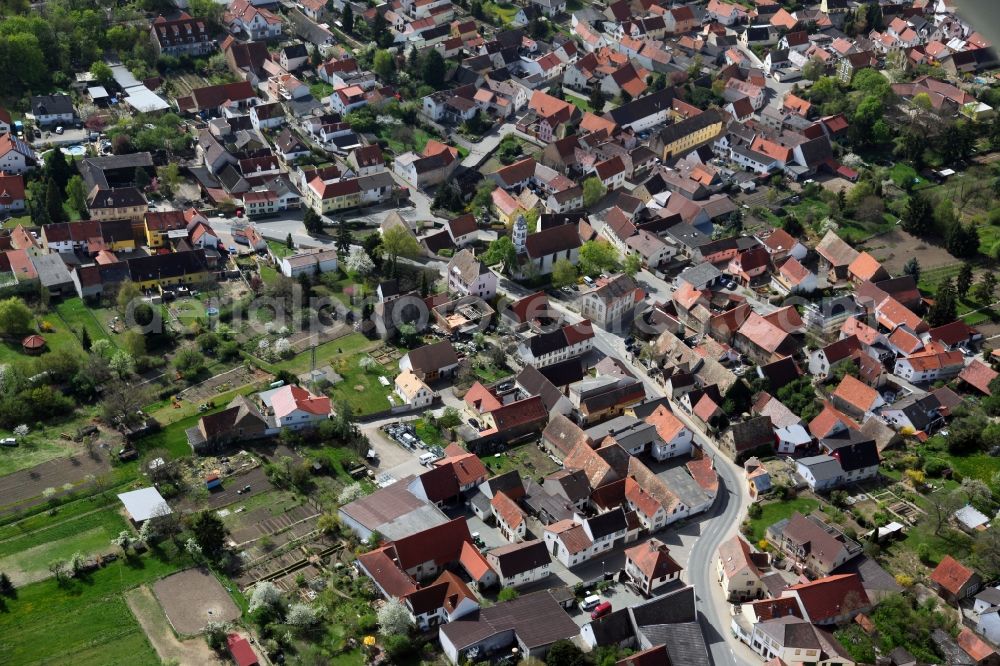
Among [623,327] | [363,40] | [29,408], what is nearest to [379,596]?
[29,408]

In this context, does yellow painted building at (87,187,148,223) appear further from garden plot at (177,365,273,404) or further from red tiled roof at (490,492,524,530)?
red tiled roof at (490,492,524,530)

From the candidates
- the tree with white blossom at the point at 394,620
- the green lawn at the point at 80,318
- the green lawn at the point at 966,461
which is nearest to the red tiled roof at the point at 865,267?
the green lawn at the point at 966,461

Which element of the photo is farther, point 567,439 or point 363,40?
point 363,40

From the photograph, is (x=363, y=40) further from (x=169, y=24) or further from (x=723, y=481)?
(x=723, y=481)

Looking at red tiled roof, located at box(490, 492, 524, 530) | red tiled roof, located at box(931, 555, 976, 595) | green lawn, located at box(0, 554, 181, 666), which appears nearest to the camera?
green lawn, located at box(0, 554, 181, 666)

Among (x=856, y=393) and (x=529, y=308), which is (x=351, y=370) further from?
(x=856, y=393)

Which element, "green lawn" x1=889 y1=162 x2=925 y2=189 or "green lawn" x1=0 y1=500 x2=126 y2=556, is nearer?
"green lawn" x1=0 y1=500 x2=126 y2=556

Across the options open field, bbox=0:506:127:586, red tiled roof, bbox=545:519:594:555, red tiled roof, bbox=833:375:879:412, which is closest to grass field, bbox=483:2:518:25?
red tiled roof, bbox=833:375:879:412

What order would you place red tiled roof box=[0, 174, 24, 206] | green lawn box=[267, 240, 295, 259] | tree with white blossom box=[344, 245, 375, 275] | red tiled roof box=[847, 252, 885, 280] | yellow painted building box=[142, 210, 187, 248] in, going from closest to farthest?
red tiled roof box=[847, 252, 885, 280] < tree with white blossom box=[344, 245, 375, 275] < green lawn box=[267, 240, 295, 259] < yellow painted building box=[142, 210, 187, 248] < red tiled roof box=[0, 174, 24, 206]
